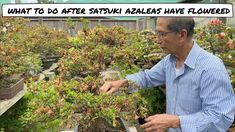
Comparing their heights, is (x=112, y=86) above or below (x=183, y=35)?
below

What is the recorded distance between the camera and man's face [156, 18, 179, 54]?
1.78 m

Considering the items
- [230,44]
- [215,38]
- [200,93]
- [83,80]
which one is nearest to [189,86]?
[200,93]

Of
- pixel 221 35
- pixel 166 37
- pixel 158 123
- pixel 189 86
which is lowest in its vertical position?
pixel 158 123

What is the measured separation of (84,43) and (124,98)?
1759 millimetres

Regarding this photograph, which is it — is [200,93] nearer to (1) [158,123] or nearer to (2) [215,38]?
(1) [158,123]

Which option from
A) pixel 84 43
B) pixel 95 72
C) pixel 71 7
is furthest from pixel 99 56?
pixel 71 7

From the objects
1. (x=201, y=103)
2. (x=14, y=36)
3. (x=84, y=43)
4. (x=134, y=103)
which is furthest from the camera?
(x=14, y=36)

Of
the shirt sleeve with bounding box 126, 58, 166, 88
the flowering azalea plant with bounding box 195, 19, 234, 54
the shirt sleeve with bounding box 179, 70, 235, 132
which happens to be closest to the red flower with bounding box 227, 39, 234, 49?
the flowering azalea plant with bounding box 195, 19, 234, 54

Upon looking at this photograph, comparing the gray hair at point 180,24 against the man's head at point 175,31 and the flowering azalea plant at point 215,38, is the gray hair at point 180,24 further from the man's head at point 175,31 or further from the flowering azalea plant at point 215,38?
the flowering azalea plant at point 215,38

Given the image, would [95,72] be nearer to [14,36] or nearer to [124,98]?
[124,98]

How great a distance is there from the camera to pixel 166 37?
1796 mm

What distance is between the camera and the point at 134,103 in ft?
6.48

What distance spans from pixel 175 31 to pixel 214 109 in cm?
43

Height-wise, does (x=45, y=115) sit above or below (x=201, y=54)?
below
